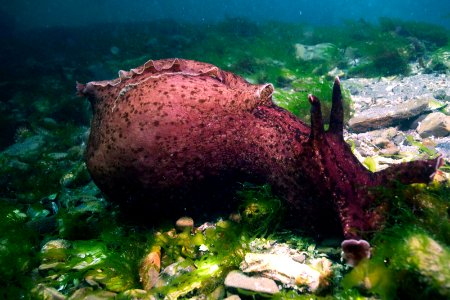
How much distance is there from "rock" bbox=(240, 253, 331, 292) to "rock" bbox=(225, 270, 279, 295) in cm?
6

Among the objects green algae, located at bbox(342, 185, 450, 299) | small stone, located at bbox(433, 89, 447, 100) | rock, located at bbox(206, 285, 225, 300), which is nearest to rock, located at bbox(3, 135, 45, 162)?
rock, located at bbox(206, 285, 225, 300)

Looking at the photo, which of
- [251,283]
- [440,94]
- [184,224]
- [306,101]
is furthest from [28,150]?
[440,94]

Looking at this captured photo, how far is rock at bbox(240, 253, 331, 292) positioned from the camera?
2.26 metres

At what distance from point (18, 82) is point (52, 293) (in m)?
15.3

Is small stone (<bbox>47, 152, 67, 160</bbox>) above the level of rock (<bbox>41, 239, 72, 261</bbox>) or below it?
above

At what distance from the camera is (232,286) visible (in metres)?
2.29

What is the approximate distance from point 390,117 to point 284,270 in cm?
417

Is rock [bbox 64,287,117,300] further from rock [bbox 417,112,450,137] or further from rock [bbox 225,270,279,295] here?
A: rock [bbox 417,112,450,137]

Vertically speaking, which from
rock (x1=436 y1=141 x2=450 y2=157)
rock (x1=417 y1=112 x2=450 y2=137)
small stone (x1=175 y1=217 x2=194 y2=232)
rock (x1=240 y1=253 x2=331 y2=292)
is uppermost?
rock (x1=417 y1=112 x2=450 y2=137)

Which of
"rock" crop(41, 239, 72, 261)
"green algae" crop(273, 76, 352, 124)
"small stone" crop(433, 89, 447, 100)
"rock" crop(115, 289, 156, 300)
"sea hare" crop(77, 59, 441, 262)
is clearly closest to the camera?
"rock" crop(115, 289, 156, 300)

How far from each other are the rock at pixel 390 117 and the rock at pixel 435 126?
0.35 metres

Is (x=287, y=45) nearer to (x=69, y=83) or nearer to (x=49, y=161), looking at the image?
(x=69, y=83)

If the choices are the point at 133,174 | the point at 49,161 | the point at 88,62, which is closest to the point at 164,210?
the point at 133,174

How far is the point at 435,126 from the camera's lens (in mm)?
4766
